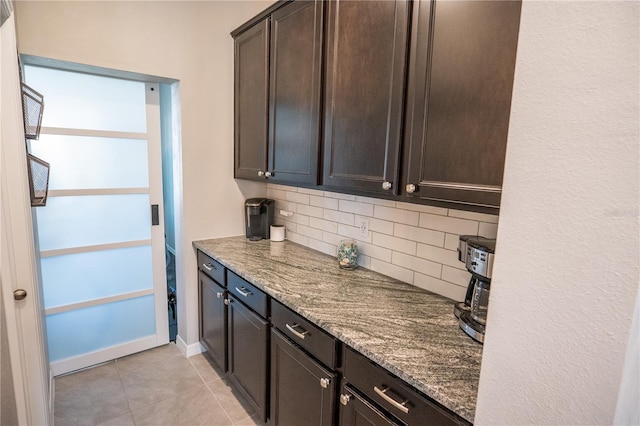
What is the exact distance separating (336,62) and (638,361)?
154 cm

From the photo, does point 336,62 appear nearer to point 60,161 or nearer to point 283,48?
point 283,48

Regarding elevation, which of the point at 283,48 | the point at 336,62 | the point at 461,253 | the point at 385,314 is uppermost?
the point at 283,48

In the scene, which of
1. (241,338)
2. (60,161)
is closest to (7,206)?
→ (60,161)

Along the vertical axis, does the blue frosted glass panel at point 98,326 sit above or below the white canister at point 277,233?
below

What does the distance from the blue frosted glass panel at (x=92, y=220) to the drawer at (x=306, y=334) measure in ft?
4.98

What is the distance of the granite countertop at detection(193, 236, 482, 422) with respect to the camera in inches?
39.8

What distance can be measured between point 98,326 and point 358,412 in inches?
87.6

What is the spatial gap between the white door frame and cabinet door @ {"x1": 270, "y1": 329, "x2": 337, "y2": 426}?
3.59 feet

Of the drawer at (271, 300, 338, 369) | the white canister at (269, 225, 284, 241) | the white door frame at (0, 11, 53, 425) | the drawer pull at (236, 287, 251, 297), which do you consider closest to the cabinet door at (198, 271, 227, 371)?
the drawer pull at (236, 287, 251, 297)

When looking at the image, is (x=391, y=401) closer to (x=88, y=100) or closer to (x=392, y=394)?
(x=392, y=394)

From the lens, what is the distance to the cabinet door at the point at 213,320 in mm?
2234

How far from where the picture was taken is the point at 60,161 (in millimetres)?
2232

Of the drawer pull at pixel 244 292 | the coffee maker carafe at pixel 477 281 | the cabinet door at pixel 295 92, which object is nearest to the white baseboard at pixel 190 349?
the drawer pull at pixel 244 292

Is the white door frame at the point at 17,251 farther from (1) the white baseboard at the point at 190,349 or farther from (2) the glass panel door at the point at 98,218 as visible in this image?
(1) the white baseboard at the point at 190,349
